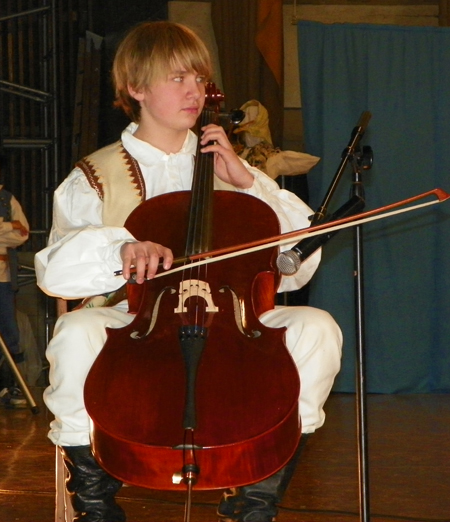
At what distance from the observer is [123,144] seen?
2000 millimetres

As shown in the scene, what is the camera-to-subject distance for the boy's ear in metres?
1.96

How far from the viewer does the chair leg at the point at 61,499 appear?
1826 millimetres

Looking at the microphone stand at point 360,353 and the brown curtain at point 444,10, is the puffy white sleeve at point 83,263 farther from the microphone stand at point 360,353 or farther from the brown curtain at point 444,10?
the brown curtain at point 444,10

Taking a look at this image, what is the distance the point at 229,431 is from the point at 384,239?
287 cm

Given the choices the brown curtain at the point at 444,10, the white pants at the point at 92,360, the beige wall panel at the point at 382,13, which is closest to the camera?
the white pants at the point at 92,360

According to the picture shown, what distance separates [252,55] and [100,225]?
338 centimetres

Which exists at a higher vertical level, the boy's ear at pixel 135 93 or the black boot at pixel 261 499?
the boy's ear at pixel 135 93

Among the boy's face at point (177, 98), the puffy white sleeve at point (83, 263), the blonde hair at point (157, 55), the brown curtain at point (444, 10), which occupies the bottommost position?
the puffy white sleeve at point (83, 263)

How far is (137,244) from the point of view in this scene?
1555 millimetres

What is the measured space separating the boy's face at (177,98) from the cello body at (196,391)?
437mm

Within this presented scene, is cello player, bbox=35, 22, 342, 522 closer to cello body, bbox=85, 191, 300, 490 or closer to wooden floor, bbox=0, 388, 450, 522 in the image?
cello body, bbox=85, 191, 300, 490

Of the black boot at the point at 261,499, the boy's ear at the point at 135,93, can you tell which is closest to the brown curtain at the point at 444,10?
the boy's ear at the point at 135,93

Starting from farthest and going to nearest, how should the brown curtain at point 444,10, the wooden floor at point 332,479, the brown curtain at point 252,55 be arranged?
the brown curtain at point 444,10
the brown curtain at point 252,55
the wooden floor at point 332,479

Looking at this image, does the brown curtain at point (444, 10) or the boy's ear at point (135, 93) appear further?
the brown curtain at point (444, 10)
